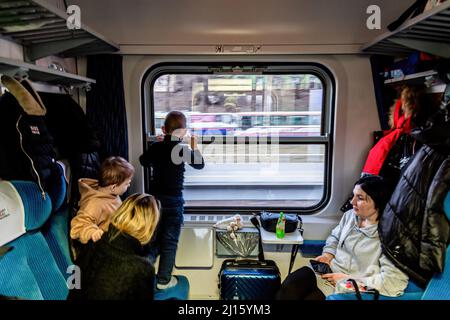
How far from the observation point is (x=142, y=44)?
2.63m

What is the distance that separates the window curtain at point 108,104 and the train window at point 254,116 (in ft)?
0.79

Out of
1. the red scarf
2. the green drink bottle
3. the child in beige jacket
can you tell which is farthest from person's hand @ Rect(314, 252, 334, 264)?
the child in beige jacket

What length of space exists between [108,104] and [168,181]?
2.59 feet

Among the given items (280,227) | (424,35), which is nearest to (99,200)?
(280,227)

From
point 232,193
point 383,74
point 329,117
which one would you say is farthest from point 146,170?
point 383,74

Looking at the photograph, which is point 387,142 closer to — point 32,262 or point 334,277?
point 334,277

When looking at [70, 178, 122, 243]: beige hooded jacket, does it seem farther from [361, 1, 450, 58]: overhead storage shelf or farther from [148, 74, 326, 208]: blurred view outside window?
[361, 1, 450, 58]: overhead storage shelf

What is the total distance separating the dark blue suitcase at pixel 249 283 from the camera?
2.39m

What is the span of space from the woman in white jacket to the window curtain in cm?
166

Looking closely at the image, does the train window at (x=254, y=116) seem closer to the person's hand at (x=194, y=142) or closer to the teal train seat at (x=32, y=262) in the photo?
the person's hand at (x=194, y=142)

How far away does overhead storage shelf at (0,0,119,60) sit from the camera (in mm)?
1540
